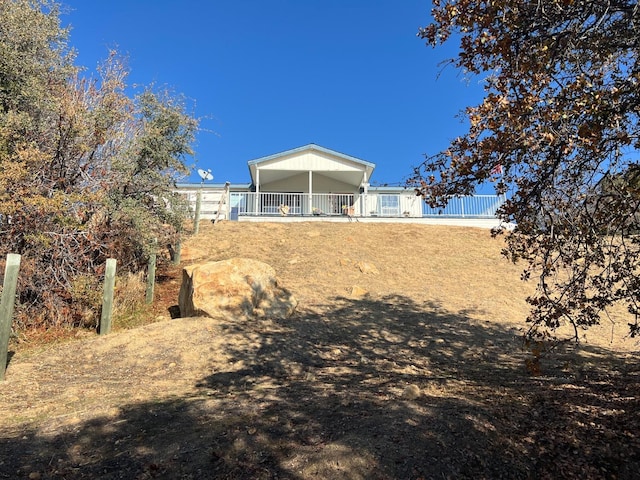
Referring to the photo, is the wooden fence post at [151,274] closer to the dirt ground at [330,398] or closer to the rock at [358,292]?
the dirt ground at [330,398]

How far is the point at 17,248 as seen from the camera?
6891 mm

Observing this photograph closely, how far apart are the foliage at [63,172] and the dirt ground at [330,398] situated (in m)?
1.18

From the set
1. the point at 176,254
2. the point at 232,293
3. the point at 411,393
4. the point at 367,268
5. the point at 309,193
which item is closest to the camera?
the point at 411,393

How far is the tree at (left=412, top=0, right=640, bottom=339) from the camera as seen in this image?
267 cm

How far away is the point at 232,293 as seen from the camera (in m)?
7.57

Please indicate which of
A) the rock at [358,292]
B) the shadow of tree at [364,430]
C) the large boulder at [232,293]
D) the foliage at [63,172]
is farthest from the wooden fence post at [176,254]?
the shadow of tree at [364,430]

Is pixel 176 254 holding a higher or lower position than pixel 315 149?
lower

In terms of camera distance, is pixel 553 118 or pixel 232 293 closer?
pixel 553 118

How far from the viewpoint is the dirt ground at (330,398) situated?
2605mm

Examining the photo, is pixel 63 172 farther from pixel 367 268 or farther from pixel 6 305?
pixel 367 268

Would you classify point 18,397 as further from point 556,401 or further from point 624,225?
point 624,225

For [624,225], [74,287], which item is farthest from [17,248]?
[624,225]

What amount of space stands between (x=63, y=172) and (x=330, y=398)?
652 centimetres

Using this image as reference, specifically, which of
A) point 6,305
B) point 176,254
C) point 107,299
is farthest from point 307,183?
point 6,305
